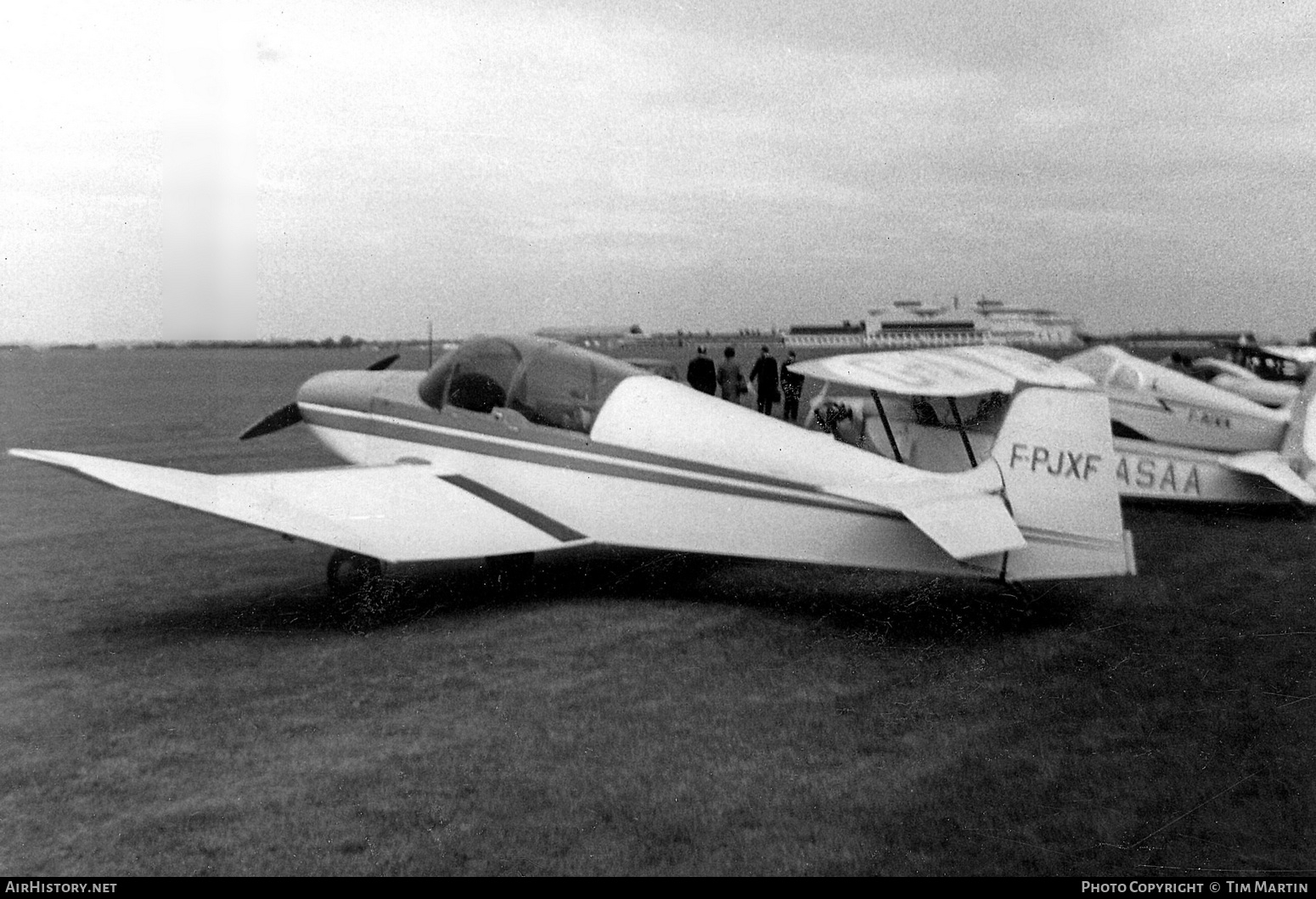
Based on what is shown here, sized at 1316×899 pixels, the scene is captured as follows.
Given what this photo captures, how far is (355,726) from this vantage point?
409 cm

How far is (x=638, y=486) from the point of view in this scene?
5.72 m

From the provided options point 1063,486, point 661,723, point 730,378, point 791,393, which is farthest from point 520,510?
point 791,393

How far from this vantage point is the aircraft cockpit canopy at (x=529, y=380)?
6152 mm

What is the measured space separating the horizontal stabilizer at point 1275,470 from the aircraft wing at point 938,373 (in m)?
A: 2.01

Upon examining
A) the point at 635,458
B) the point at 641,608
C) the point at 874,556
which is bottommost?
the point at 641,608

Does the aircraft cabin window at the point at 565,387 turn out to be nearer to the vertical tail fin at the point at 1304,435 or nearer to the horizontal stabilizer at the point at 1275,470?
the horizontal stabilizer at the point at 1275,470

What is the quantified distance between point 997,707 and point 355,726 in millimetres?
2670

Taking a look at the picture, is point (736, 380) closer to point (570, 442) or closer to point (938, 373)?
point (938, 373)

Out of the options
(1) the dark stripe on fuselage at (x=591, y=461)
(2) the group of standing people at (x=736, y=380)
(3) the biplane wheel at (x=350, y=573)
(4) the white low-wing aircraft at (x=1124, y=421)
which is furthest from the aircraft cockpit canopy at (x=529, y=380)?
(2) the group of standing people at (x=736, y=380)

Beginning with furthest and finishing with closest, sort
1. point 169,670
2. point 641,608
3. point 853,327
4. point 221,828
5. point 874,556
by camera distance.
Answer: point 853,327
point 641,608
point 874,556
point 169,670
point 221,828

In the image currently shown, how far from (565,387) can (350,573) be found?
173 centimetres

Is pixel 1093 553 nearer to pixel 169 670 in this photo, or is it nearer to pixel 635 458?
pixel 635 458

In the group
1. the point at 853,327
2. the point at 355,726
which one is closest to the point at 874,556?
the point at 355,726

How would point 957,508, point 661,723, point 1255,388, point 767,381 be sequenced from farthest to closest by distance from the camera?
point 767,381 < point 1255,388 < point 957,508 < point 661,723
